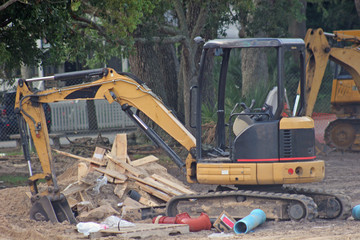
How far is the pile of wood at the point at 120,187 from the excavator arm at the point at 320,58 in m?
4.22

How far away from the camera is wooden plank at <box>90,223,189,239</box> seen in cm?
792

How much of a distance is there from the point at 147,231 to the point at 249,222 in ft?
4.68

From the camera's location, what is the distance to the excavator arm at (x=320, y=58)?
46.1 feet

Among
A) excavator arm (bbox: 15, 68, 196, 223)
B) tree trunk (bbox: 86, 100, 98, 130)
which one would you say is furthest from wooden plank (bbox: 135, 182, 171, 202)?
tree trunk (bbox: 86, 100, 98, 130)

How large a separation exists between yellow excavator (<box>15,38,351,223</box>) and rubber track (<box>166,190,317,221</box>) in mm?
15

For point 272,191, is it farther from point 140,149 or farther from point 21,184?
point 140,149

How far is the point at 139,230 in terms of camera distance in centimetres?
796

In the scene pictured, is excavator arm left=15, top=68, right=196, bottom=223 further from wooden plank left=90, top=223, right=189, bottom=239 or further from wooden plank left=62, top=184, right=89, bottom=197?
wooden plank left=90, top=223, right=189, bottom=239

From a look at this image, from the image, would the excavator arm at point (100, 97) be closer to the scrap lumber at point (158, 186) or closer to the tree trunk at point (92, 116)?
the scrap lumber at point (158, 186)

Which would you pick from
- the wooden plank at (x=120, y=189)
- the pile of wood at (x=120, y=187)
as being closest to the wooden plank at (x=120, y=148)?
the pile of wood at (x=120, y=187)

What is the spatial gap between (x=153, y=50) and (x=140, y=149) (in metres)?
3.05

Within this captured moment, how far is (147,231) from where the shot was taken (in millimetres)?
7961

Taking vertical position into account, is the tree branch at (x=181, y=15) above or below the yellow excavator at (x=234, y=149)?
above

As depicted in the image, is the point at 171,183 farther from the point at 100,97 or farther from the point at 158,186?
the point at 100,97
